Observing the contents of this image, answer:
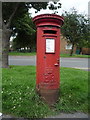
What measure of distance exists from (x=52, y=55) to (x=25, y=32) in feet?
64.2

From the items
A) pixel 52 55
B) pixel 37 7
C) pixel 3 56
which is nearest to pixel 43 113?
pixel 52 55

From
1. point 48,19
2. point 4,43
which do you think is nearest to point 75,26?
point 4,43

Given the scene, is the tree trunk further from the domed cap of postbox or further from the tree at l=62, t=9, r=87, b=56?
the tree at l=62, t=9, r=87, b=56

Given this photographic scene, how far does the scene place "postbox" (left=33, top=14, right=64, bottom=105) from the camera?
3500 mm

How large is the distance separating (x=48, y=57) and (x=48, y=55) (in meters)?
0.04

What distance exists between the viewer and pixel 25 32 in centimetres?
2258

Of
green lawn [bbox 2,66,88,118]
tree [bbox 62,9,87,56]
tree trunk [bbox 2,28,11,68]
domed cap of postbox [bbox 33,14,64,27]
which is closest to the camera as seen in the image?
green lawn [bbox 2,66,88,118]

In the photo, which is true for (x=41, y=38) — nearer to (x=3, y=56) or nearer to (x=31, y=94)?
(x=31, y=94)

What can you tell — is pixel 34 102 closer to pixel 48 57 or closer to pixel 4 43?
pixel 48 57

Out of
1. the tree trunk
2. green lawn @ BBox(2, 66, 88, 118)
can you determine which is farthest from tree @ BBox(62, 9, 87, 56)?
green lawn @ BBox(2, 66, 88, 118)

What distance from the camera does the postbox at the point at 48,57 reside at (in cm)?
350

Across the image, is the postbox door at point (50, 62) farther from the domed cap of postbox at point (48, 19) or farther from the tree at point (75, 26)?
the tree at point (75, 26)

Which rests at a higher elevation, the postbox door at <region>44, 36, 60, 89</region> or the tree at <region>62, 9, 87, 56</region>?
the tree at <region>62, 9, 87, 56</region>

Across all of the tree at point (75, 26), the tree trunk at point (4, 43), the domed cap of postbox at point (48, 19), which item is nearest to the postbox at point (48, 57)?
the domed cap of postbox at point (48, 19)
